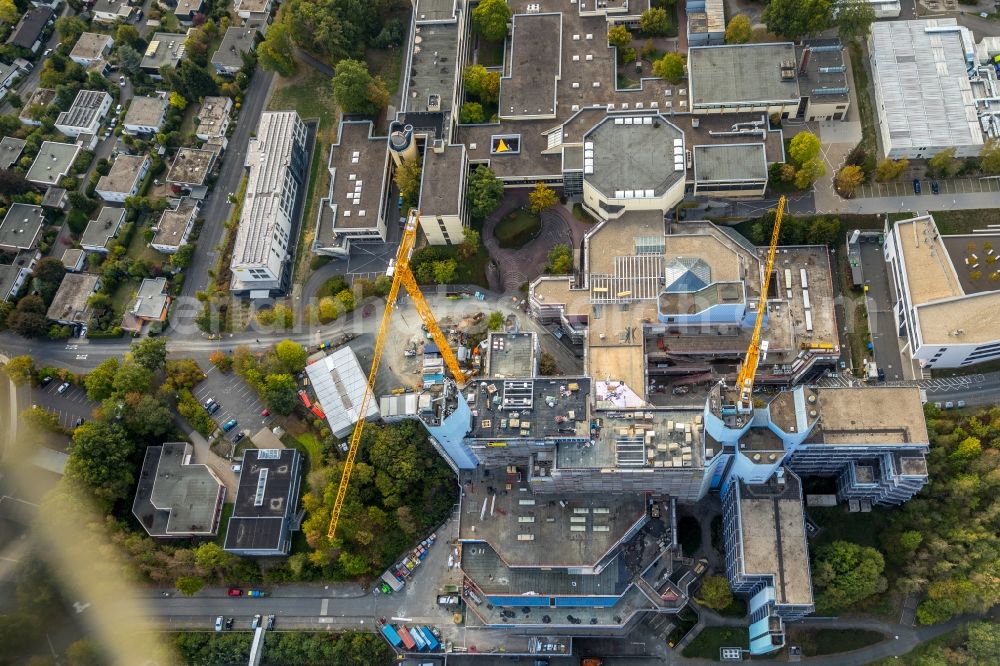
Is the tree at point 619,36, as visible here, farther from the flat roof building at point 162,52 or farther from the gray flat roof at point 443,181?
the flat roof building at point 162,52

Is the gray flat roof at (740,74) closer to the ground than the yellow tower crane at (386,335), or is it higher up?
higher up

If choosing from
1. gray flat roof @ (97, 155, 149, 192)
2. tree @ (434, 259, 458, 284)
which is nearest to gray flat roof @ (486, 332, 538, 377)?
tree @ (434, 259, 458, 284)

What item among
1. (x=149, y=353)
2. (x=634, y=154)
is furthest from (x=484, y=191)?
(x=149, y=353)

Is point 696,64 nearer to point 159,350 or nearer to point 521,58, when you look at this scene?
point 521,58

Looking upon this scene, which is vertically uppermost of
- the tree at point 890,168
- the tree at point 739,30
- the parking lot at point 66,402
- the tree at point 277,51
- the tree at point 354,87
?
the tree at point 277,51

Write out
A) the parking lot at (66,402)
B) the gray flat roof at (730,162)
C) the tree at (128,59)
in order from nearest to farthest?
the gray flat roof at (730,162) < the parking lot at (66,402) < the tree at (128,59)

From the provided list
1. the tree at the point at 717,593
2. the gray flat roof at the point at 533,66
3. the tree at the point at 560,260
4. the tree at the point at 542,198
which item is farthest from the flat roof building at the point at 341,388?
the tree at the point at 717,593

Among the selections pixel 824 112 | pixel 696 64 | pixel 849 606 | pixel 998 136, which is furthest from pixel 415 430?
pixel 998 136
